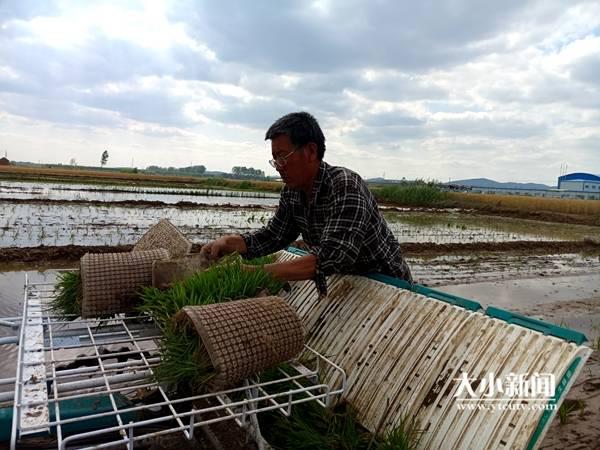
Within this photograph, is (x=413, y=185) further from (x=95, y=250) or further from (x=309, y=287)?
(x=309, y=287)

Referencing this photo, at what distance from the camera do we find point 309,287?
278 centimetres

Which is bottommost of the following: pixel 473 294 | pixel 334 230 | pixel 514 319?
pixel 473 294

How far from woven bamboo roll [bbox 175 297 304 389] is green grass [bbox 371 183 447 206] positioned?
2884 cm

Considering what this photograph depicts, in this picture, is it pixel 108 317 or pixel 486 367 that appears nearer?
pixel 486 367

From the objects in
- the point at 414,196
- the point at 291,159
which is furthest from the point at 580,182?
the point at 291,159

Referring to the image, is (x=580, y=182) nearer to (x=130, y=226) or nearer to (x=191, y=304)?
(x=130, y=226)

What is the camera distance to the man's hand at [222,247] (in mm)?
2686

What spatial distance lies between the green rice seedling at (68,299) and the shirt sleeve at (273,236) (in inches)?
→ 39.4

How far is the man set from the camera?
7.44ft

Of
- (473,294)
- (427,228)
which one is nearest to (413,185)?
(427,228)

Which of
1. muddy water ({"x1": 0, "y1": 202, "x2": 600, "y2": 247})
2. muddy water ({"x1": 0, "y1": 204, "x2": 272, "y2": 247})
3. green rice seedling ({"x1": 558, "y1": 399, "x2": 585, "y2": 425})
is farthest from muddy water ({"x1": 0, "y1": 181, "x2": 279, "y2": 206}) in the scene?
green rice seedling ({"x1": 558, "y1": 399, "x2": 585, "y2": 425})

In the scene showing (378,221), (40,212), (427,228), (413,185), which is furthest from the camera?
(413,185)

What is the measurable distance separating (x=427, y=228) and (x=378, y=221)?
14303 mm

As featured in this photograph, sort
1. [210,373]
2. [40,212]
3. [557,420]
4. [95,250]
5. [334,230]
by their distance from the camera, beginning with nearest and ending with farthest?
[210,373], [334,230], [557,420], [95,250], [40,212]
